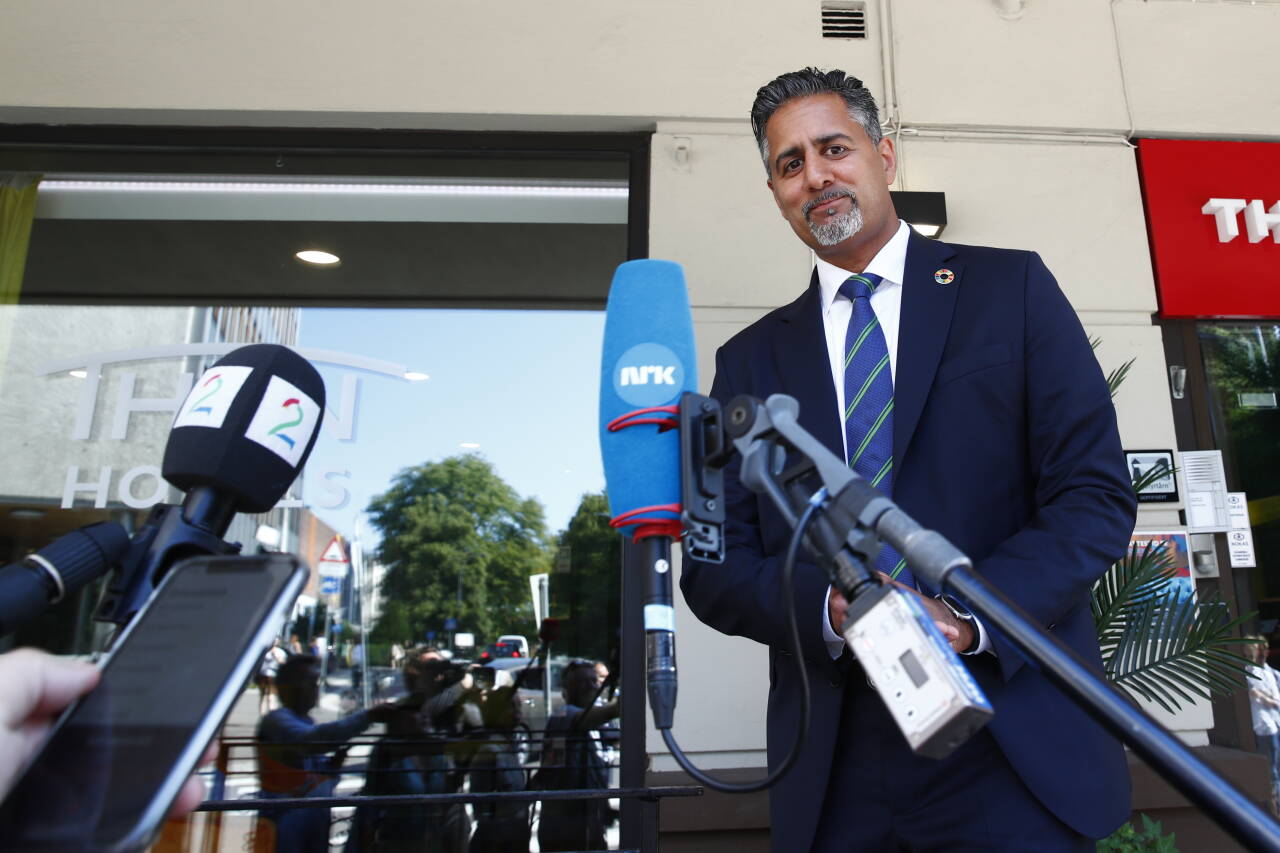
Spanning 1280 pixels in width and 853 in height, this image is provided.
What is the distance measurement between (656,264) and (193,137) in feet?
10.1

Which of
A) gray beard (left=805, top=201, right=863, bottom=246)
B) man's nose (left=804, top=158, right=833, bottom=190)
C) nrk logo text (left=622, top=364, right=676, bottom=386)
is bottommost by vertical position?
nrk logo text (left=622, top=364, right=676, bottom=386)

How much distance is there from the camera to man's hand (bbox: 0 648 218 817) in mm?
646

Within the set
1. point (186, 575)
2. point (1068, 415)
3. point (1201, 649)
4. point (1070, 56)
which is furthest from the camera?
point (1070, 56)

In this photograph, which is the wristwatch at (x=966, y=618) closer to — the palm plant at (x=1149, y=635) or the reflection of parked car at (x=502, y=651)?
the palm plant at (x=1149, y=635)

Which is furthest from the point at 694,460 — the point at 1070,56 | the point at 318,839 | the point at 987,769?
the point at 1070,56

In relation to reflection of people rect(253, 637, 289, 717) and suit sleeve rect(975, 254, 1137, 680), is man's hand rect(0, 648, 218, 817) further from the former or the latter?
reflection of people rect(253, 637, 289, 717)

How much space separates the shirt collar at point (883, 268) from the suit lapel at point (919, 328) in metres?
0.03

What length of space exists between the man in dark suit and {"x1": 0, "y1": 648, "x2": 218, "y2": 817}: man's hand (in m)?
0.77

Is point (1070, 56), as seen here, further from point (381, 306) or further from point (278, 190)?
point (278, 190)

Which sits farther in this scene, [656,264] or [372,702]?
[372,702]

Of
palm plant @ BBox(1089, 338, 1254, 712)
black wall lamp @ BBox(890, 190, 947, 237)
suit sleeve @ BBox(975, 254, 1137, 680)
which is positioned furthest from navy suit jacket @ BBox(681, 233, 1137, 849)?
black wall lamp @ BBox(890, 190, 947, 237)

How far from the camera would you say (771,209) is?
3082 millimetres

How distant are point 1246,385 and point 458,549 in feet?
10.2

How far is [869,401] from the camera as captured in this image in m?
1.40
